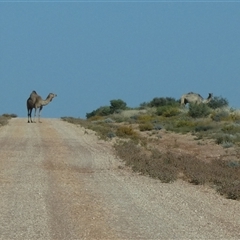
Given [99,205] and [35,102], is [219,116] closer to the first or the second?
[35,102]

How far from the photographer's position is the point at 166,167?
21250 millimetres

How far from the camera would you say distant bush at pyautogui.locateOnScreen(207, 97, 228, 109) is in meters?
63.8

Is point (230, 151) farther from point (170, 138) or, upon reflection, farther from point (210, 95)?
point (210, 95)

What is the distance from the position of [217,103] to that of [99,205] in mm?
50668

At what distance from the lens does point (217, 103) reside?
63875 millimetres

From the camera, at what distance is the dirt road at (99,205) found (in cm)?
1149

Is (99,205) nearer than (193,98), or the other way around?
(99,205)

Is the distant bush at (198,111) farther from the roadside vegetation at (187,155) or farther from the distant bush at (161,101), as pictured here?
the distant bush at (161,101)

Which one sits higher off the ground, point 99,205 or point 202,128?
point 202,128

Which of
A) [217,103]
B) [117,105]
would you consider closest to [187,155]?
[217,103]

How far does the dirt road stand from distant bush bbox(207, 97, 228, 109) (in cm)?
4101

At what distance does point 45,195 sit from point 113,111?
66238mm

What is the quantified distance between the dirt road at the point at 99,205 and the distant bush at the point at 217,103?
135ft

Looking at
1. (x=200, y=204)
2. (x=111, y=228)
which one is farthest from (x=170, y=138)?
(x=111, y=228)
